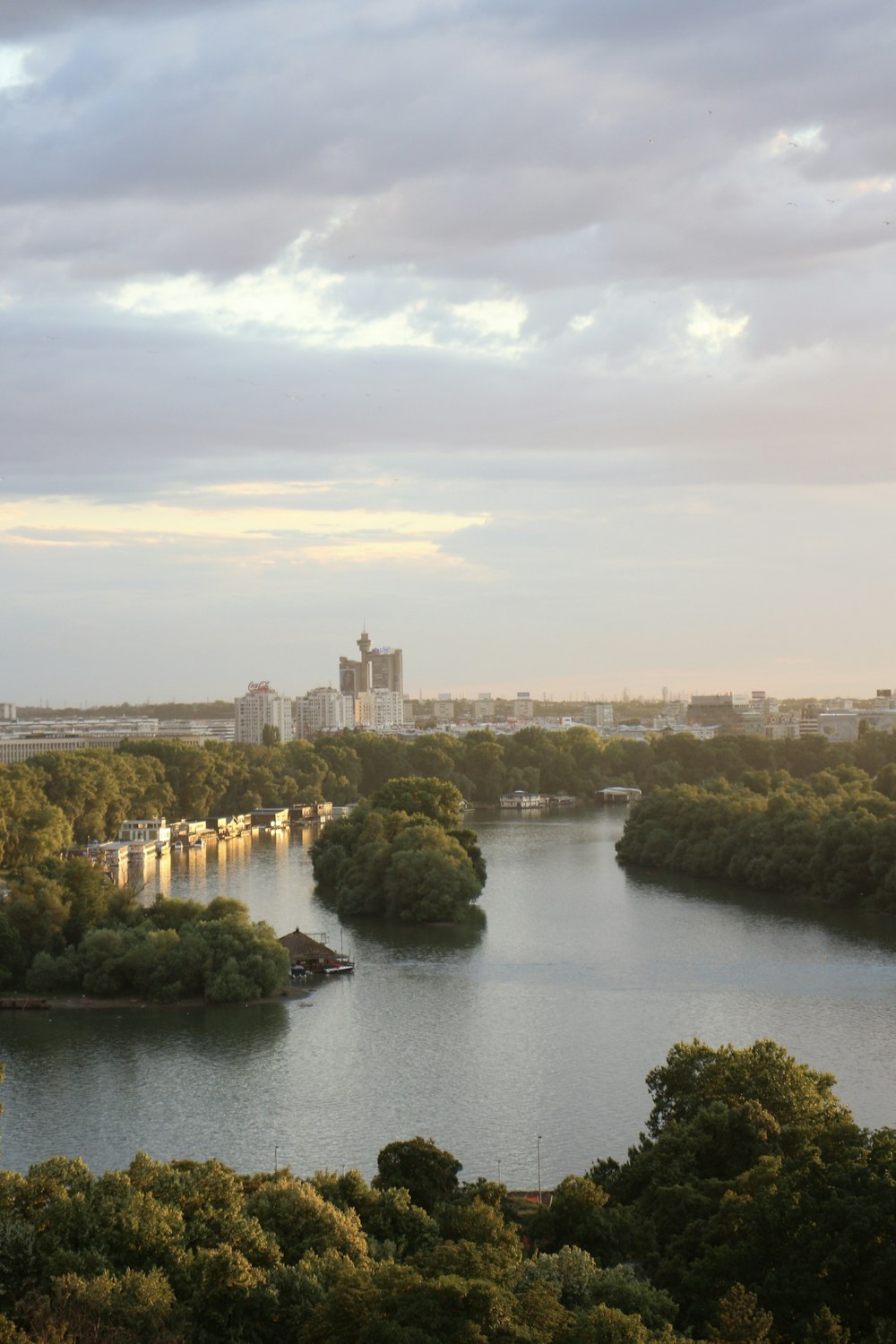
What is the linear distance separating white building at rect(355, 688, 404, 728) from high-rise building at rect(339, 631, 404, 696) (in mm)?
2404

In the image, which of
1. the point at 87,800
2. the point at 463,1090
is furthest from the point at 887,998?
the point at 87,800

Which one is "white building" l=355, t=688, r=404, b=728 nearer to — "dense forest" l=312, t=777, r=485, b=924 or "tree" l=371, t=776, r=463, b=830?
"tree" l=371, t=776, r=463, b=830

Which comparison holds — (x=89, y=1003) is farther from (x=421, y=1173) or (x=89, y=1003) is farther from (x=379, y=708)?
(x=379, y=708)

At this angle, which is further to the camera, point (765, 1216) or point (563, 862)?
point (563, 862)

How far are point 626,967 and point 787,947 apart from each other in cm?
255

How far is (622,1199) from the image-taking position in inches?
358

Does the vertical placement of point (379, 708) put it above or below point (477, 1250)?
above

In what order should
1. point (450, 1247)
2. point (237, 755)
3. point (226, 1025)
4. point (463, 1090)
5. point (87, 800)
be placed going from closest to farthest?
point (450, 1247) < point (463, 1090) < point (226, 1025) < point (87, 800) < point (237, 755)

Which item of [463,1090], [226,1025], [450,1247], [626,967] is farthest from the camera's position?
[626,967]

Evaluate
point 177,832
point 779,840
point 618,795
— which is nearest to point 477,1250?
point 779,840

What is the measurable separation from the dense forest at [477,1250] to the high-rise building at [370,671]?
3751 inches

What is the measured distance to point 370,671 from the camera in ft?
353

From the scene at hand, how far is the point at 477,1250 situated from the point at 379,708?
297 feet

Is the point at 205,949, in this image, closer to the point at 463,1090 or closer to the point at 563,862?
the point at 463,1090
